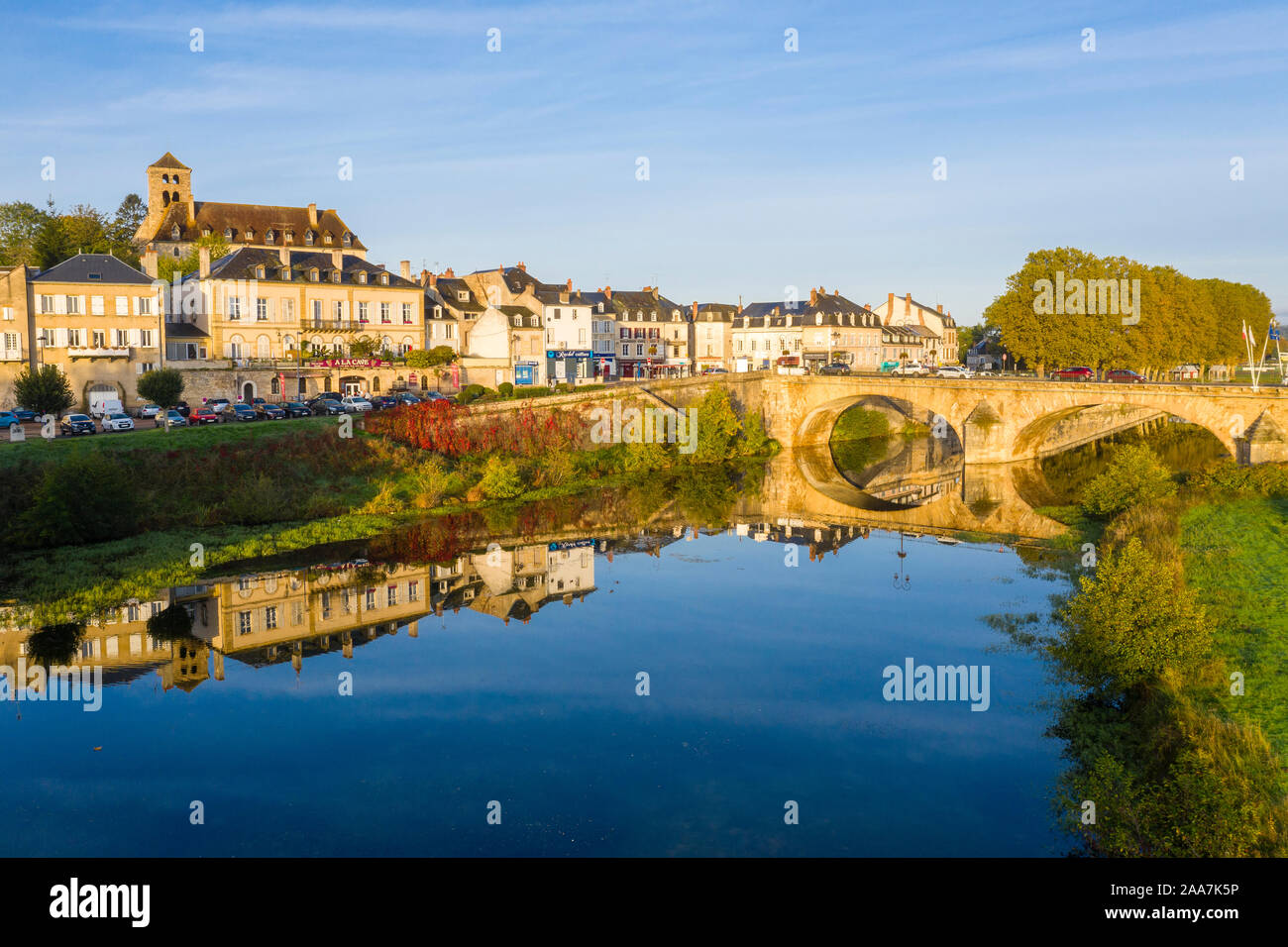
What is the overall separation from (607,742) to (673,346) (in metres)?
82.3

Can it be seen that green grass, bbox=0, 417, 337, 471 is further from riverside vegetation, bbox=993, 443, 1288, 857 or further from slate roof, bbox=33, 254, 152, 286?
riverside vegetation, bbox=993, 443, 1288, 857

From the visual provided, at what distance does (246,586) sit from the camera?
1239 inches

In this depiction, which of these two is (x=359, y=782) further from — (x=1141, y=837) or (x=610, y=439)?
(x=610, y=439)

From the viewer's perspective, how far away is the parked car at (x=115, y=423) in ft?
152

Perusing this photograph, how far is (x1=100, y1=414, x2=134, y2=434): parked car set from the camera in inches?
1822

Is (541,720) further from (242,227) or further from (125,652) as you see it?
(242,227)

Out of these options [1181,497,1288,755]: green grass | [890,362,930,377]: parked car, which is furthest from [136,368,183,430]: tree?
[1181,497,1288,755]: green grass

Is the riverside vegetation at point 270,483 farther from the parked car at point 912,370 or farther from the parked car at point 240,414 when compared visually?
the parked car at point 912,370

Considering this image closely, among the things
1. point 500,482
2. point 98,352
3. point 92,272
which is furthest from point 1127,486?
point 92,272

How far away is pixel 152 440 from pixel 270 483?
5.42 metres

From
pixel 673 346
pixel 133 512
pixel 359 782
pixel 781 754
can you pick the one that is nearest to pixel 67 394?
pixel 133 512

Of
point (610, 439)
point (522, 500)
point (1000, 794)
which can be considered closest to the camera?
point (1000, 794)

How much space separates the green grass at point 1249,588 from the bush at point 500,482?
28.1 metres

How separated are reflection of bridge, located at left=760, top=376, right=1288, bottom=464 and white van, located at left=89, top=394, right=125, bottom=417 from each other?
38.7 metres
